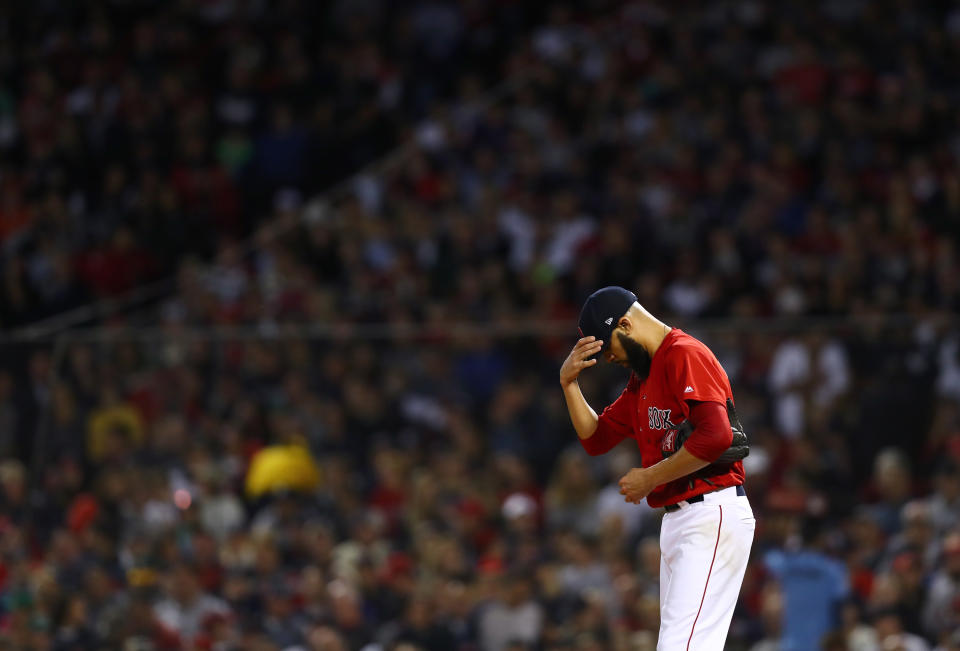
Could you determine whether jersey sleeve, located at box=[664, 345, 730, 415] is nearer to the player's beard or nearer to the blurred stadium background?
the player's beard

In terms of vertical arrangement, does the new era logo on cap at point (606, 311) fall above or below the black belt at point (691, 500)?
above

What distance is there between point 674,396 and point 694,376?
147mm

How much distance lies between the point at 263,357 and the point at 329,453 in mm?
903

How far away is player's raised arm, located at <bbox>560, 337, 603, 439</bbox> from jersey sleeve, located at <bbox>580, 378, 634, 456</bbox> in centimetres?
4

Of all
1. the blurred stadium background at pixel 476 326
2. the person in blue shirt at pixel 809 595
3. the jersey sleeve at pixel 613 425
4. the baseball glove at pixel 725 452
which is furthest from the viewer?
the blurred stadium background at pixel 476 326

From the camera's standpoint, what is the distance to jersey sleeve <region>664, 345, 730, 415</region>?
5363 millimetres

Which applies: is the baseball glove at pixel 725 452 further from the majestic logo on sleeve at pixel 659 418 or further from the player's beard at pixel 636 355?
the player's beard at pixel 636 355

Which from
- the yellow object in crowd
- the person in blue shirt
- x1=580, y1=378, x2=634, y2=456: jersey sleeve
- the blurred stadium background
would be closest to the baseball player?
x1=580, y1=378, x2=634, y2=456: jersey sleeve

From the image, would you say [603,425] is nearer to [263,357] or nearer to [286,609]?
[286,609]

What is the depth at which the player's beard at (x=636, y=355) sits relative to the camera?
554cm

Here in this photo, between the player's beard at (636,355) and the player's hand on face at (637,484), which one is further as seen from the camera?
the player's beard at (636,355)

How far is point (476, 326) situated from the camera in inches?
445

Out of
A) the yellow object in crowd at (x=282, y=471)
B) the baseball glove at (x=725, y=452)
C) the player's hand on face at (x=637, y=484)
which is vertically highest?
the yellow object in crowd at (x=282, y=471)

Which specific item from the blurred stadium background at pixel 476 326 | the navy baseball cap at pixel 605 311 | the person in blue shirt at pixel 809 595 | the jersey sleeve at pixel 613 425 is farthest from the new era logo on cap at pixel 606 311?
the person in blue shirt at pixel 809 595
